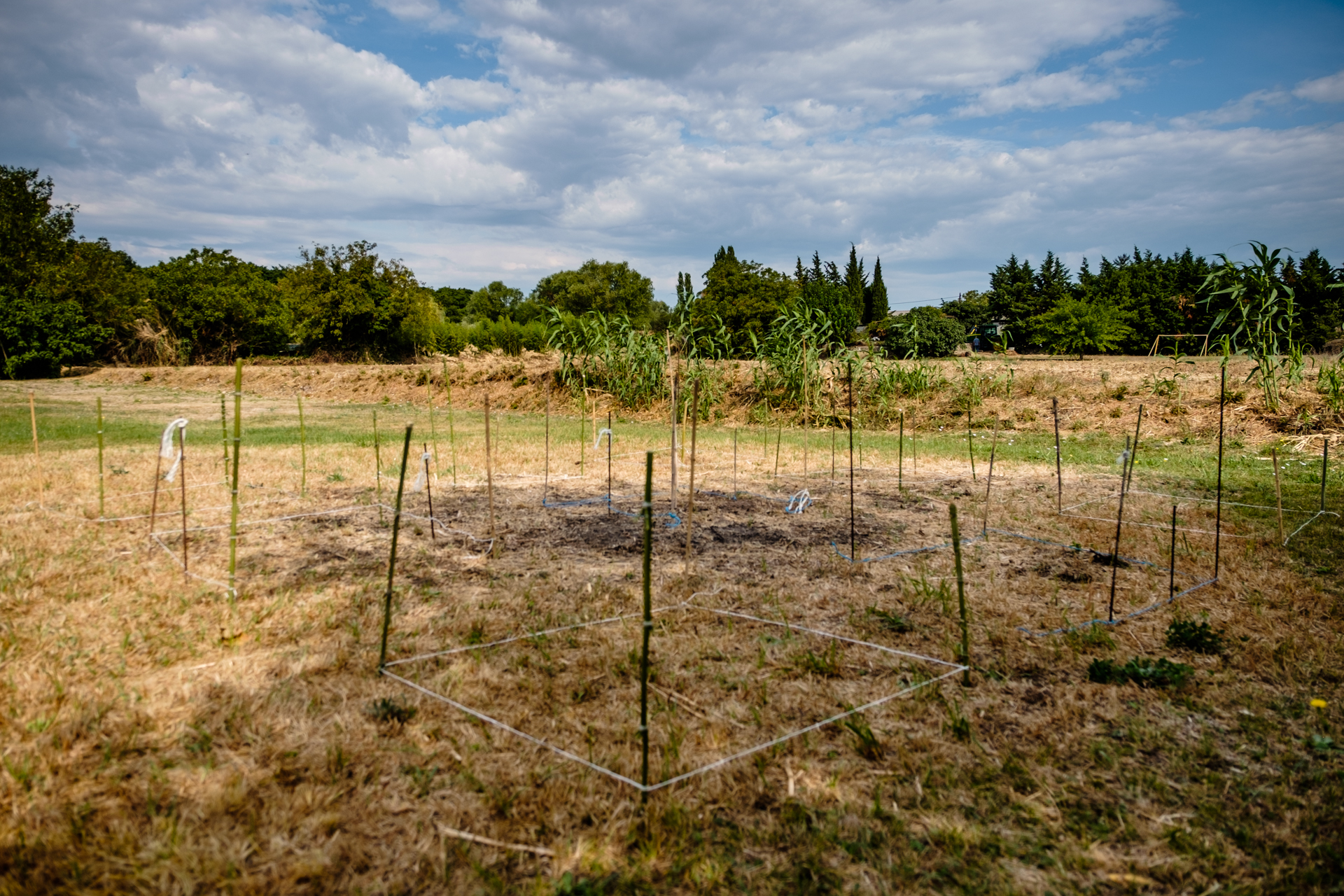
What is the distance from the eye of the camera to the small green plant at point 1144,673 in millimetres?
2537

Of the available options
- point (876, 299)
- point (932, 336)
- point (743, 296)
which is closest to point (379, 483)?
point (932, 336)

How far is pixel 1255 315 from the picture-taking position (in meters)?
7.25

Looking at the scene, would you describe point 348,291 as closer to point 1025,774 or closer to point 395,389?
point 395,389

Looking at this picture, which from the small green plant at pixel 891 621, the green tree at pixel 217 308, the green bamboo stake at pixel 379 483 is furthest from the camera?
the green tree at pixel 217 308

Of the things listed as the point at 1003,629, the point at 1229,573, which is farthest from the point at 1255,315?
the point at 1003,629

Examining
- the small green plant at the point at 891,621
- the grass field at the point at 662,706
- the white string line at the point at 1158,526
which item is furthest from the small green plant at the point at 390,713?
the white string line at the point at 1158,526

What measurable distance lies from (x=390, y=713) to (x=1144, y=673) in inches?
109

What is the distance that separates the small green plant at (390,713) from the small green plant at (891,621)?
2051 mm

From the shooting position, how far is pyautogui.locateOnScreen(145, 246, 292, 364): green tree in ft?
78.9

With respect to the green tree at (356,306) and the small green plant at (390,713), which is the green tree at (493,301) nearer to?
Answer: the green tree at (356,306)

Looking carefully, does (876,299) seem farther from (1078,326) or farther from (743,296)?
(1078,326)

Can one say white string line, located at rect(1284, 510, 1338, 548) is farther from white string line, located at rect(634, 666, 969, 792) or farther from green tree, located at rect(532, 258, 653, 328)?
green tree, located at rect(532, 258, 653, 328)

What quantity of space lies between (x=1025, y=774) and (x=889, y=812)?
479 mm

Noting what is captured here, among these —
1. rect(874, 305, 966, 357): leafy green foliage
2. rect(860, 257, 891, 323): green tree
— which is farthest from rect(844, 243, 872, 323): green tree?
rect(874, 305, 966, 357): leafy green foliage
